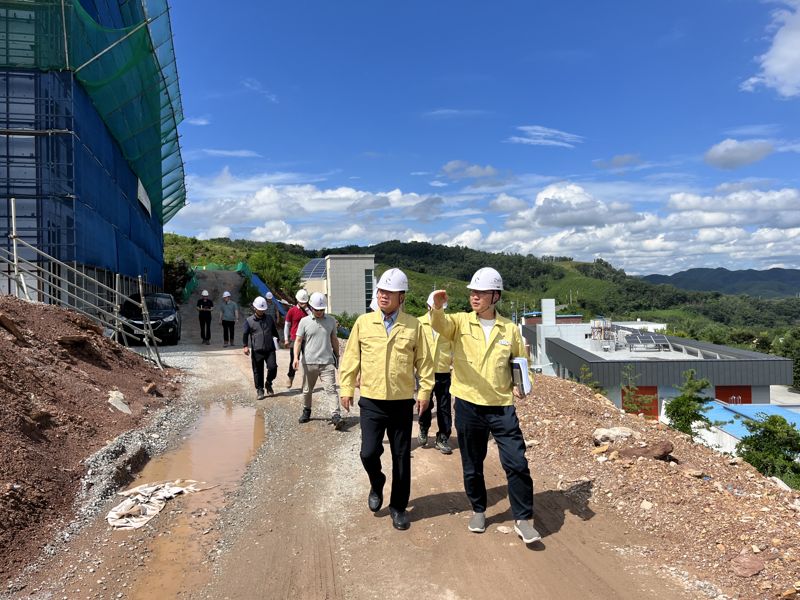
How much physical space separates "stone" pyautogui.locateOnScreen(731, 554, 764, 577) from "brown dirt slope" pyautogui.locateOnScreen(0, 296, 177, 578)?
15.6ft

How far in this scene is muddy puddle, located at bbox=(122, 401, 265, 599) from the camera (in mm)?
3799

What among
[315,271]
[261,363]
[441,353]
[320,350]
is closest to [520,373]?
[441,353]

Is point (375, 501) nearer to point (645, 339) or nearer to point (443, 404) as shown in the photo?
point (443, 404)

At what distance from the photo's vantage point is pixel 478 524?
171 inches

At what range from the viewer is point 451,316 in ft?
14.5

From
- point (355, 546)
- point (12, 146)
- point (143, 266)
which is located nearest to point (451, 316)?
point (355, 546)

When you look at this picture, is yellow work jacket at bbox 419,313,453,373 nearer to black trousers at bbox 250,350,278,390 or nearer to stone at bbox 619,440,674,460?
stone at bbox 619,440,674,460

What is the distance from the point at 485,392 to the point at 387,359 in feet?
2.69

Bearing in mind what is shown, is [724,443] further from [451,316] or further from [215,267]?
[215,267]

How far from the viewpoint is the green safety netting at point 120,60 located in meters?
14.9

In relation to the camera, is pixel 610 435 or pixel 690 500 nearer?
pixel 690 500

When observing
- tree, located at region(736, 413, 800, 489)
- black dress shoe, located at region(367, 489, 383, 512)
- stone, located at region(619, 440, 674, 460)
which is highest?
stone, located at region(619, 440, 674, 460)

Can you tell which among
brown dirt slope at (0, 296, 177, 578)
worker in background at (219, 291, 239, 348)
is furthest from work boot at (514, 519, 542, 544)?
worker in background at (219, 291, 239, 348)

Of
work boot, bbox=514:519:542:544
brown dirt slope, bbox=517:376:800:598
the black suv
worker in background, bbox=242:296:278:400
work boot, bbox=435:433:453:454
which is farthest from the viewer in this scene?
the black suv
